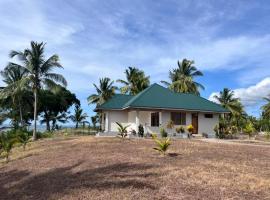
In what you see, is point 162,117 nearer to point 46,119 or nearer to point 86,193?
point 86,193

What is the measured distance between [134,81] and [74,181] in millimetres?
40171

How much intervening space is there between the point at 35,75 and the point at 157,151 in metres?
20.9

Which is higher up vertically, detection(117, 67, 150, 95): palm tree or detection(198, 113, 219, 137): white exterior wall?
detection(117, 67, 150, 95): palm tree

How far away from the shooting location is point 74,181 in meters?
11.1

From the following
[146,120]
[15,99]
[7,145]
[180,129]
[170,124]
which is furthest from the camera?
[15,99]

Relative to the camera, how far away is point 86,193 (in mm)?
9586

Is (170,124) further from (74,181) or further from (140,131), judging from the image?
(74,181)

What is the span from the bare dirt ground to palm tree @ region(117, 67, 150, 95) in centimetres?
3380

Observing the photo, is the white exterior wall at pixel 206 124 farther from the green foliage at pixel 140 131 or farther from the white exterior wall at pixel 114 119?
the white exterior wall at pixel 114 119

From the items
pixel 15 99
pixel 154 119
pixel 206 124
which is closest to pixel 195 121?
pixel 206 124

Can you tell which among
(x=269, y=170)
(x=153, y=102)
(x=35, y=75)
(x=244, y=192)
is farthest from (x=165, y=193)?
(x=35, y=75)

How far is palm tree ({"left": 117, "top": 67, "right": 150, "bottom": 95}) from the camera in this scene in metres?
50.4

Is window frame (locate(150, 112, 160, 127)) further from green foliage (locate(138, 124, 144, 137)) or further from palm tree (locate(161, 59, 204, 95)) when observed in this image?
palm tree (locate(161, 59, 204, 95))

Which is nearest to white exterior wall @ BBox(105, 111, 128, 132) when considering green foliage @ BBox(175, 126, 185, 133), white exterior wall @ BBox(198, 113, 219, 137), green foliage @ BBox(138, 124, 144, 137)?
green foliage @ BBox(138, 124, 144, 137)
